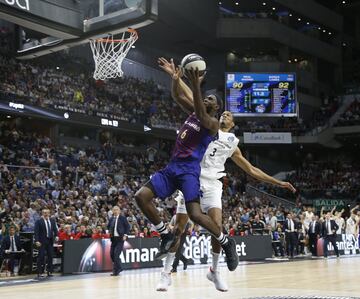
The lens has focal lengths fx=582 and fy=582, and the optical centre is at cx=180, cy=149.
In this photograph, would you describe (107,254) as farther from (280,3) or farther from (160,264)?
(280,3)

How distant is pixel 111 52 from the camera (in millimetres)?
16766

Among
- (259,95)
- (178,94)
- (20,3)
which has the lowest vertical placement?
(178,94)

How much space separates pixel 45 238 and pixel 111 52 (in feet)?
18.7

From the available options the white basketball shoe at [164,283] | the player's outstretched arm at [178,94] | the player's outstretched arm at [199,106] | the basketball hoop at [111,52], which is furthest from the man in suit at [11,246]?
the player's outstretched arm at [199,106]

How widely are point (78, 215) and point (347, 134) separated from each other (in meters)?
24.3

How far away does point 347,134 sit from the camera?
3847 cm

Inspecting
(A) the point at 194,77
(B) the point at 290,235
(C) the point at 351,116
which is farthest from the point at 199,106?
(C) the point at 351,116

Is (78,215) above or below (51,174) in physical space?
below

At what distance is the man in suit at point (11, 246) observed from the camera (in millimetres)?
14742

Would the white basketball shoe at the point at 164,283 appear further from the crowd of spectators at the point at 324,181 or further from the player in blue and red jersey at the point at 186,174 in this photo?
the crowd of spectators at the point at 324,181

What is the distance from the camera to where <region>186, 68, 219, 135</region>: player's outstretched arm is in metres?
6.82

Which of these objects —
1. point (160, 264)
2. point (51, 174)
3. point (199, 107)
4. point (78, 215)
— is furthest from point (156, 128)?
point (199, 107)

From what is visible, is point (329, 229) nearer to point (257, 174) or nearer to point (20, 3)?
point (257, 174)

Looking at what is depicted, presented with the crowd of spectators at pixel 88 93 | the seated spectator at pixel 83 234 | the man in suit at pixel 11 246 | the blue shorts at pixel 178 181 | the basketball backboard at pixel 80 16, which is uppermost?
the crowd of spectators at pixel 88 93
